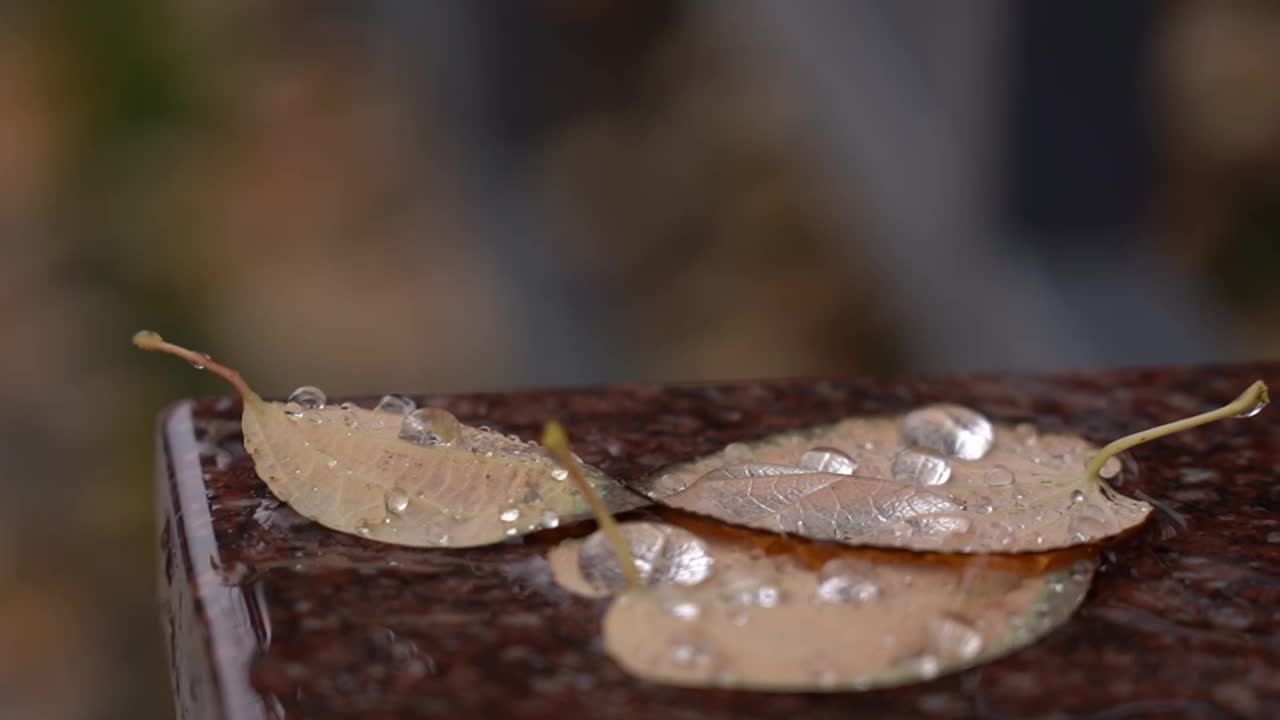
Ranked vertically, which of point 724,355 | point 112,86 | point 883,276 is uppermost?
point 112,86

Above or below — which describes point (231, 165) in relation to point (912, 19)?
below

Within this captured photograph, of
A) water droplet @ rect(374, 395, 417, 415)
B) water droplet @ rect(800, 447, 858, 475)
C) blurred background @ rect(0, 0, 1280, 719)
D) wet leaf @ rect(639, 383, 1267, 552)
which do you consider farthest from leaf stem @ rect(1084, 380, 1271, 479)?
blurred background @ rect(0, 0, 1280, 719)

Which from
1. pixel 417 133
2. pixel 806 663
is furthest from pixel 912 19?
pixel 806 663

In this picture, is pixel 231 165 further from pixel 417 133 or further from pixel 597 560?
pixel 597 560

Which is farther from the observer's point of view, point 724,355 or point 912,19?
point 724,355

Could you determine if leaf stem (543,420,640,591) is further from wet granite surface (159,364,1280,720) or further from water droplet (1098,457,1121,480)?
water droplet (1098,457,1121,480)

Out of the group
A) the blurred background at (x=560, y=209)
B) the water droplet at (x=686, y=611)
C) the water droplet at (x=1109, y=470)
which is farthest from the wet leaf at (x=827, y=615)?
the blurred background at (x=560, y=209)

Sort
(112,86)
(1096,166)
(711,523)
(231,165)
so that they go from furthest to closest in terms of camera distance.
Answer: (231,165) → (112,86) → (1096,166) → (711,523)
